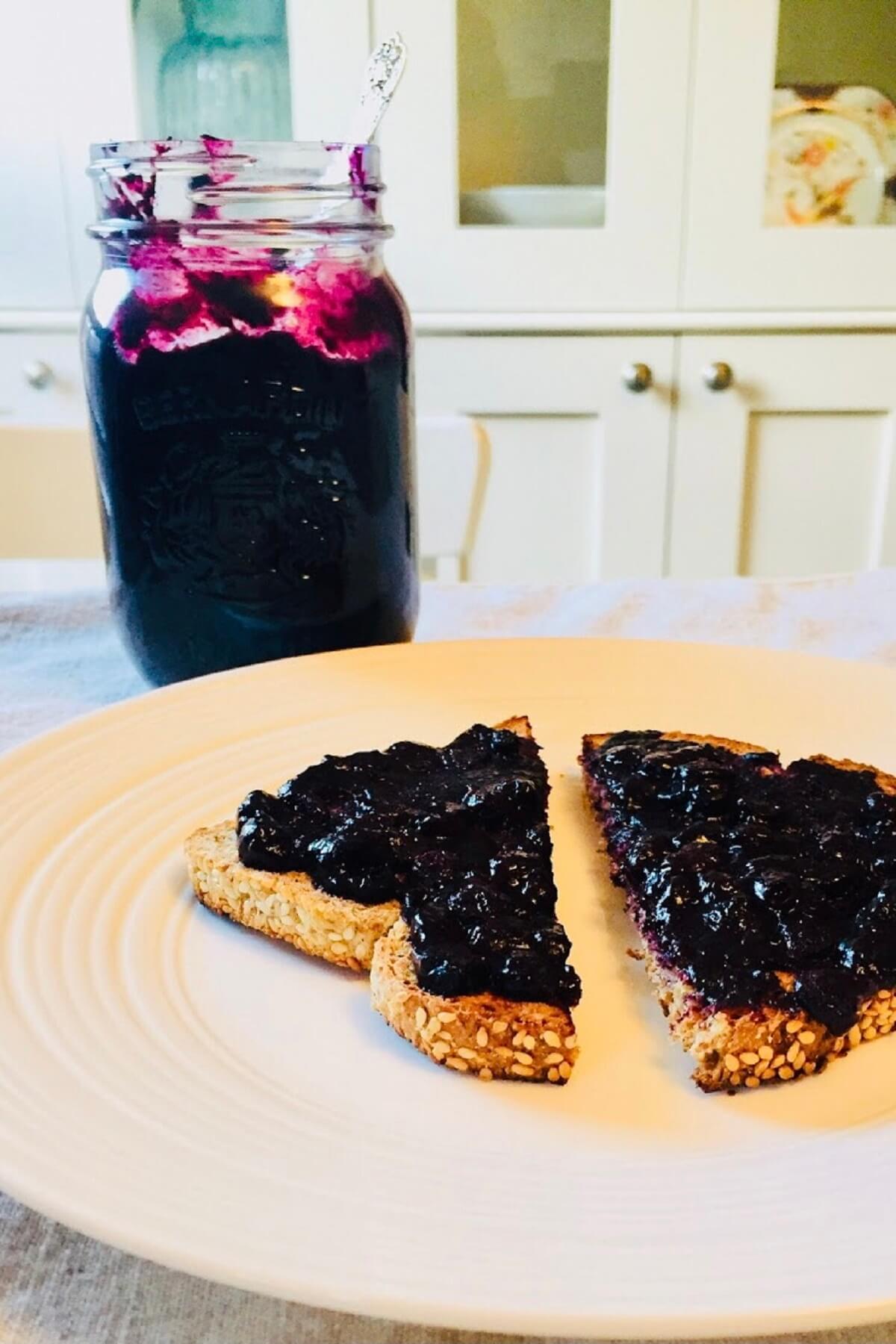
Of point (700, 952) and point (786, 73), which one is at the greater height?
point (786, 73)

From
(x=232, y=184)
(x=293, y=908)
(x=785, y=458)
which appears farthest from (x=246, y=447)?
(x=785, y=458)

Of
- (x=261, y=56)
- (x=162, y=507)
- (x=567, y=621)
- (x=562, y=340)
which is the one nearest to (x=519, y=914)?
(x=162, y=507)

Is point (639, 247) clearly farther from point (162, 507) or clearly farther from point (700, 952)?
point (700, 952)

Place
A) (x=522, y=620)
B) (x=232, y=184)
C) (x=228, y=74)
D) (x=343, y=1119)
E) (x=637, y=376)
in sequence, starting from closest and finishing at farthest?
(x=343, y=1119) → (x=232, y=184) → (x=522, y=620) → (x=228, y=74) → (x=637, y=376)

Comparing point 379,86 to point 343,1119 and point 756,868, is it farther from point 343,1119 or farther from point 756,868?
point 343,1119

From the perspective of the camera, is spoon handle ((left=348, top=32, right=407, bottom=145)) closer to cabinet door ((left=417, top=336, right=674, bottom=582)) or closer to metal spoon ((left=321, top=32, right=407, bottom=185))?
metal spoon ((left=321, top=32, right=407, bottom=185))

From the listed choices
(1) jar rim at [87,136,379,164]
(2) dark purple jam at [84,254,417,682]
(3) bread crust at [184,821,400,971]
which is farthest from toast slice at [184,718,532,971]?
(1) jar rim at [87,136,379,164]
